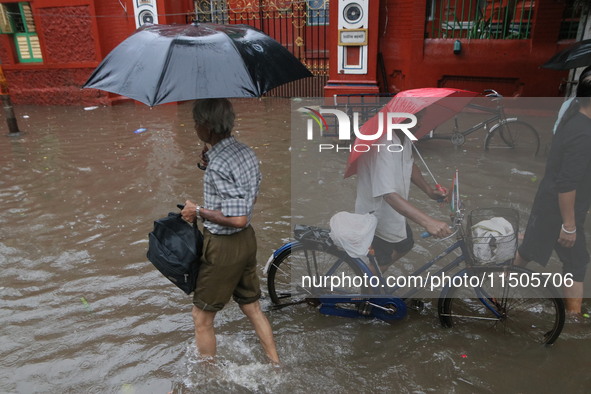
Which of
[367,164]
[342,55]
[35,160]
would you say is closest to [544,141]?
[342,55]

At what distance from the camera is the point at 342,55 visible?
926cm

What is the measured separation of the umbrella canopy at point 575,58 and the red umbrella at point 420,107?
849 mm

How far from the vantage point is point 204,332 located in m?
2.74

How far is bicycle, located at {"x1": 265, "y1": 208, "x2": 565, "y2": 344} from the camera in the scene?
286cm

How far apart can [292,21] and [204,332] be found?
1023 cm

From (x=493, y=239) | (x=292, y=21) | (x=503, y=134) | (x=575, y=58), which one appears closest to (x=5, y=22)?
(x=292, y=21)

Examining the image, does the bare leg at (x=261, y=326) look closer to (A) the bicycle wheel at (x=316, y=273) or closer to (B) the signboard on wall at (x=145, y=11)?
(A) the bicycle wheel at (x=316, y=273)

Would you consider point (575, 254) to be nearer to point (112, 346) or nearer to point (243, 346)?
point (243, 346)

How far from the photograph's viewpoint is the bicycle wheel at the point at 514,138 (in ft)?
21.9

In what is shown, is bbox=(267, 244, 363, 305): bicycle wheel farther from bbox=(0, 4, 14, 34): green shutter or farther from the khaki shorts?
bbox=(0, 4, 14, 34): green shutter

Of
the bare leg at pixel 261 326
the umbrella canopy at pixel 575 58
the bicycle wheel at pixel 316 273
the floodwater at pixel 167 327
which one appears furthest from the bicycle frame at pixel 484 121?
the bare leg at pixel 261 326

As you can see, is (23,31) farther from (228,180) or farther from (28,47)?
(228,180)

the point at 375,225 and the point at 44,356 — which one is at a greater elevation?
the point at 375,225

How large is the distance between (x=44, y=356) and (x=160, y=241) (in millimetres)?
1309
